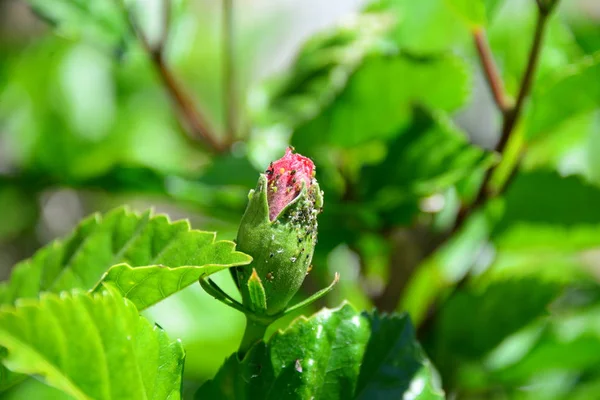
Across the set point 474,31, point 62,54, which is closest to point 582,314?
point 474,31

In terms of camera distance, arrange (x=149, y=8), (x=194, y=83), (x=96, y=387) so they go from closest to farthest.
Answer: (x=96, y=387), (x=149, y=8), (x=194, y=83)

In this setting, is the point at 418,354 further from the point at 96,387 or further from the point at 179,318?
the point at 179,318

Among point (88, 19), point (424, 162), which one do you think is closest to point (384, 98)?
point (424, 162)

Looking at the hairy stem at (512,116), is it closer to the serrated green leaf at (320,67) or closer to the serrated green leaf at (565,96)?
the serrated green leaf at (565,96)

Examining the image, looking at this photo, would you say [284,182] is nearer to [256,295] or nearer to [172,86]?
[256,295]

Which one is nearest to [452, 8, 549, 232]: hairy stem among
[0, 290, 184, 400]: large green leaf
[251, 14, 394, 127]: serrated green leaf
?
[251, 14, 394, 127]: serrated green leaf

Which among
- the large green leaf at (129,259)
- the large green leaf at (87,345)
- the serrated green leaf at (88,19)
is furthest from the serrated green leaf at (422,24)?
the large green leaf at (87,345)

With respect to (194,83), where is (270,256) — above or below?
above

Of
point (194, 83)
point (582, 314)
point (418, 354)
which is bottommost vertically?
point (582, 314)
